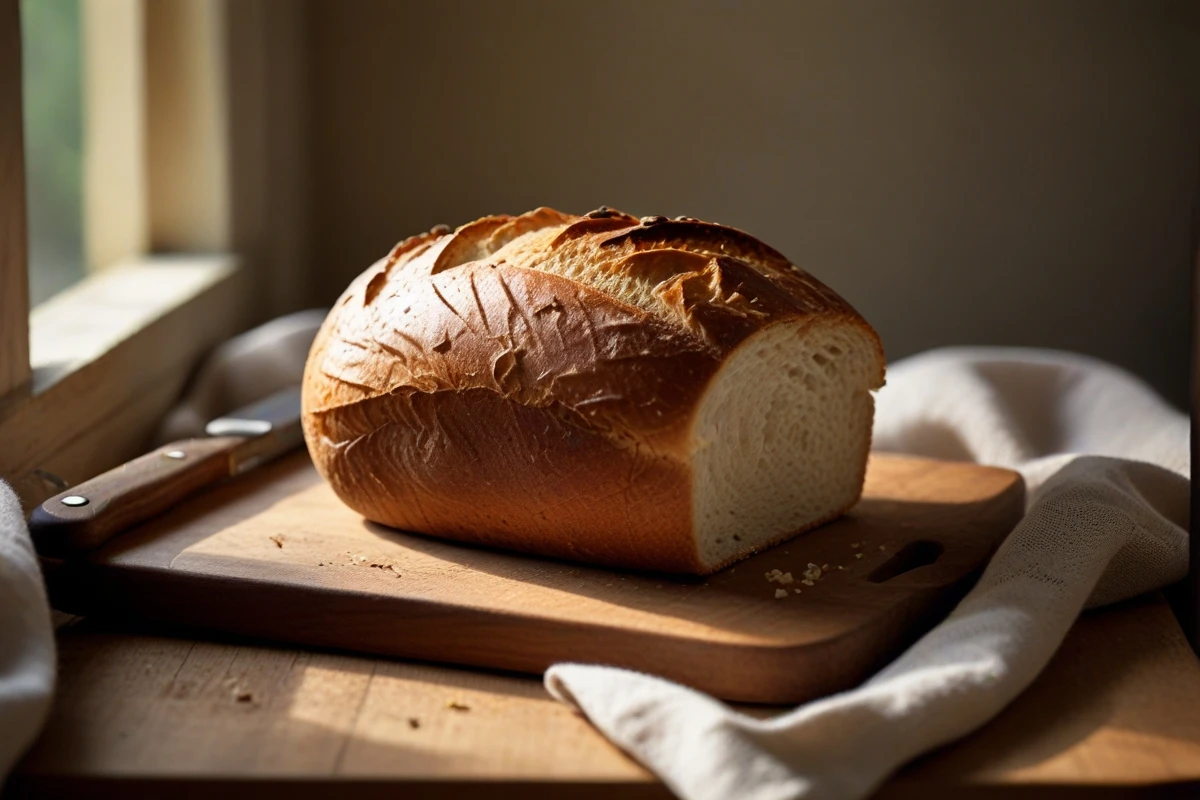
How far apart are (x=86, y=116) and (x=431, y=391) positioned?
1.20 meters

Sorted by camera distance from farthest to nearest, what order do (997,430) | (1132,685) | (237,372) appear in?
(237,372) < (997,430) < (1132,685)

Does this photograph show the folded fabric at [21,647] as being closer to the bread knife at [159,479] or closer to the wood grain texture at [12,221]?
the bread knife at [159,479]

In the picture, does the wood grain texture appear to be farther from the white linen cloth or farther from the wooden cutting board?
the white linen cloth

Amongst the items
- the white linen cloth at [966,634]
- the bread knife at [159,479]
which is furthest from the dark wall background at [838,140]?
the bread knife at [159,479]

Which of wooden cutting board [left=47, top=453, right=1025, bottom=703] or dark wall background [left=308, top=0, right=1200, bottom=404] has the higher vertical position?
dark wall background [left=308, top=0, right=1200, bottom=404]

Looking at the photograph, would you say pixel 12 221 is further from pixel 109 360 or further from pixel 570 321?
pixel 570 321

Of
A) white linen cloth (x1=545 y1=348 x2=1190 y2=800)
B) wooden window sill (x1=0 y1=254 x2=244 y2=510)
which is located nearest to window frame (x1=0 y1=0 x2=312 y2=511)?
wooden window sill (x1=0 y1=254 x2=244 y2=510)

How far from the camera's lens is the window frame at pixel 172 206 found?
178 centimetres

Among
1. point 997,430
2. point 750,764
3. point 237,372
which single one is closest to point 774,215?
point 997,430

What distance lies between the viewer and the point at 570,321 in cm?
122

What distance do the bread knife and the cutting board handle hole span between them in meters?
0.74

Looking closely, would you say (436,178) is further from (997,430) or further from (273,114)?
(997,430)

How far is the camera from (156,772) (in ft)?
3.07

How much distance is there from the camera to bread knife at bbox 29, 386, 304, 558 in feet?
4.17
